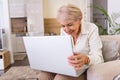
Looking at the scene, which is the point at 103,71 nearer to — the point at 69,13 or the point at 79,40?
the point at 79,40

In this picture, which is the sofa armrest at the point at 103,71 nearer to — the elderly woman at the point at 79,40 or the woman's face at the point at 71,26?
the elderly woman at the point at 79,40

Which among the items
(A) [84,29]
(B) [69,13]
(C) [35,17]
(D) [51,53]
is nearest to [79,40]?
(A) [84,29]

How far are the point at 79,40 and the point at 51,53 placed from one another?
1.21ft

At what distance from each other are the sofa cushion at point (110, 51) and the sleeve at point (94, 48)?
32 cm

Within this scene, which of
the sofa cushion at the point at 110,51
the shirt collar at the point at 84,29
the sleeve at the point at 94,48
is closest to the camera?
the sleeve at the point at 94,48

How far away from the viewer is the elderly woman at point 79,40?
1395 mm

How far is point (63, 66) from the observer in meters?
1.34

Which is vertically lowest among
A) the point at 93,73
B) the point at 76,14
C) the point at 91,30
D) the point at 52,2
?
the point at 93,73

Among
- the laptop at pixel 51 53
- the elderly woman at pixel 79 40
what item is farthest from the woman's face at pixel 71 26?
the laptop at pixel 51 53

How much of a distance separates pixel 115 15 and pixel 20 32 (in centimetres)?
365

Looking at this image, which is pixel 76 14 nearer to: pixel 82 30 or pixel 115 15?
pixel 82 30

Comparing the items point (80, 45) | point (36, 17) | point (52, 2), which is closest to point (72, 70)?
point (80, 45)

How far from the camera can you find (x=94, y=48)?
157cm

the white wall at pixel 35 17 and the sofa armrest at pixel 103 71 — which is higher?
the white wall at pixel 35 17
